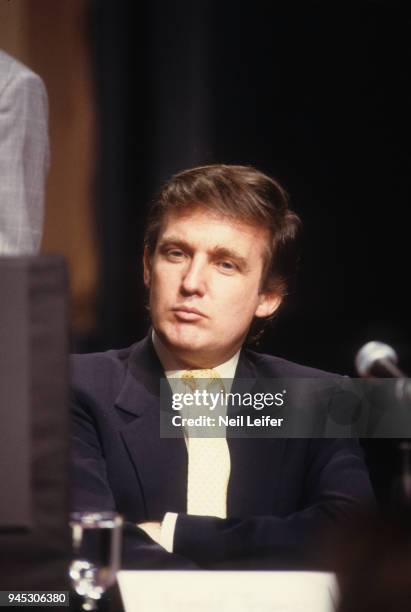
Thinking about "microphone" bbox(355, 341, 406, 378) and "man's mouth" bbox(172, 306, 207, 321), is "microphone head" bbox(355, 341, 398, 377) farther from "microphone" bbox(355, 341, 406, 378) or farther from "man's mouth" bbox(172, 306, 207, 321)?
"man's mouth" bbox(172, 306, 207, 321)

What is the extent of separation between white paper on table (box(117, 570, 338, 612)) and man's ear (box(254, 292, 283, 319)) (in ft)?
2.28

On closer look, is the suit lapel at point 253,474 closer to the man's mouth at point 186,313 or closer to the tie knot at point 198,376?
the tie knot at point 198,376

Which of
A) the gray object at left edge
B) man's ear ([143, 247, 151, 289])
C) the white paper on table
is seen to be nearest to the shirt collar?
man's ear ([143, 247, 151, 289])

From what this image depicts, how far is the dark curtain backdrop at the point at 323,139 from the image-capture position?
2098 millimetres

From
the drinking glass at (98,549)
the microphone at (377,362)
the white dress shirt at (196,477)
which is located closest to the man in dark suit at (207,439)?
the white dress shirt at (196,477)

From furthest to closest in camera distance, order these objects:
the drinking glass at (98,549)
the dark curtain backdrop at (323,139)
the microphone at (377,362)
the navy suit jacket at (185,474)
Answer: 1. the dark curtain backdrop at (323,139)
2. the navy suit jacket at (185,474)
3. the microphone at (377,362)
4. the drinking glass at (98,549)

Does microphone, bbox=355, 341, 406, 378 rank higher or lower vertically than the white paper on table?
higher

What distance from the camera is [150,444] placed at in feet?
6.03

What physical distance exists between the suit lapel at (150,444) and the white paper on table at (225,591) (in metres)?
0.38

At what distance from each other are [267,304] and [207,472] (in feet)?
1.26

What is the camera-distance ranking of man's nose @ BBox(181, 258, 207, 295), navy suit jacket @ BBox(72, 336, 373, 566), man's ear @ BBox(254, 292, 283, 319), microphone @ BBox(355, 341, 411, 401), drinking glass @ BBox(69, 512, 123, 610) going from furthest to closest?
man's ear @ BBox(254, 292, 283, 319), man's nose @ BBox(181, 258, 207, 295), navy suit jacket @ BBox(72, 336, 373, 566), microphone @ BBox(355, 341, 411, 401), drinking glass @ BBox(69, 512, 123, 610)

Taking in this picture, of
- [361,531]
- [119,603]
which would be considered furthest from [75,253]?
[361,531]

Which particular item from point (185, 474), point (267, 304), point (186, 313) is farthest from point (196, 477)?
point (267, 304)

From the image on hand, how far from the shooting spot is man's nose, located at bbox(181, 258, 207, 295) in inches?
73.4
